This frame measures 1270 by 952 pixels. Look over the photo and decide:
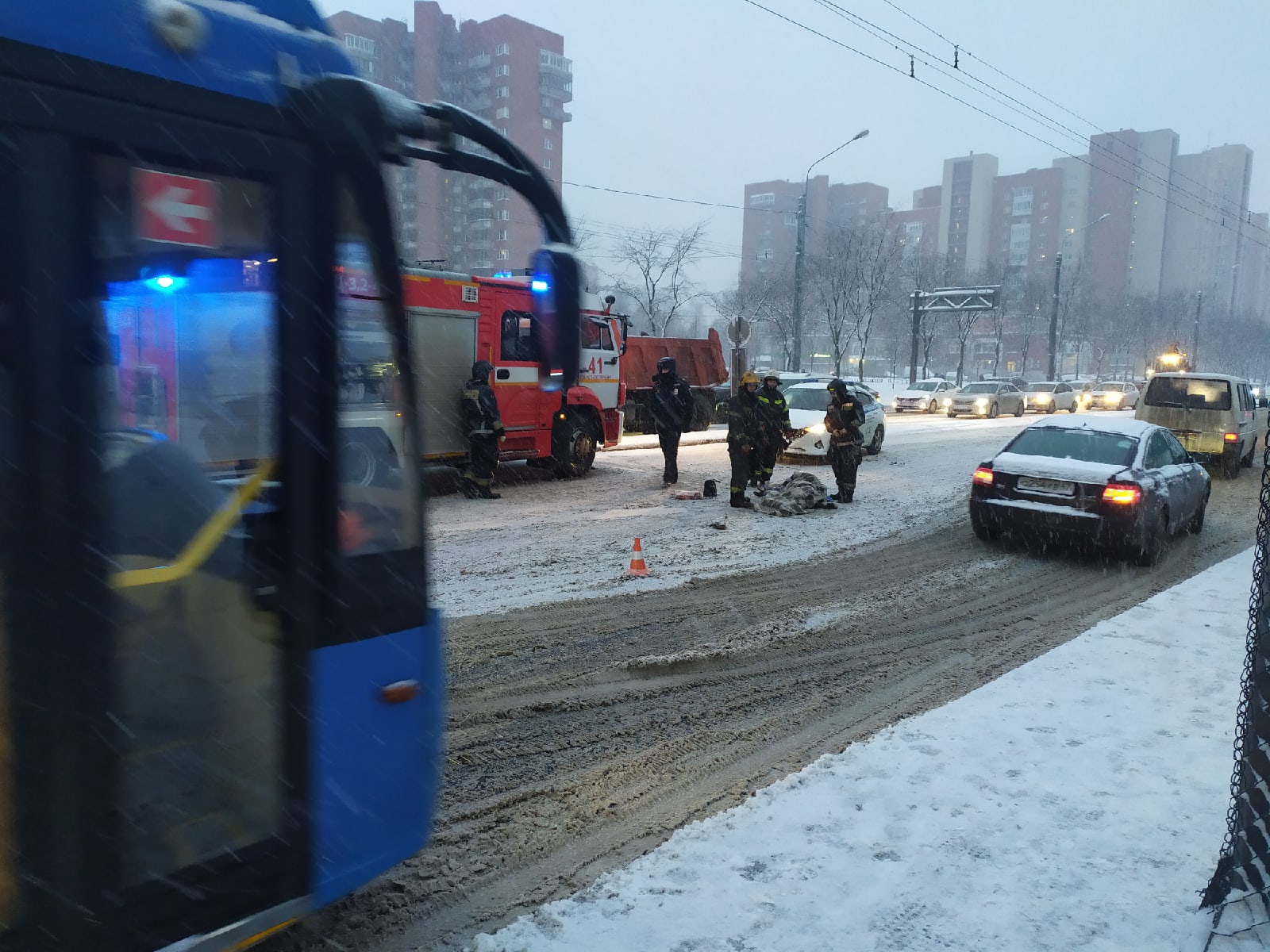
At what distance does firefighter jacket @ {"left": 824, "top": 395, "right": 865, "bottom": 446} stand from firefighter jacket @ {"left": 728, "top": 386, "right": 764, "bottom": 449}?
108 cm

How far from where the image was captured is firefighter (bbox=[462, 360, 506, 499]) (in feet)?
40.2

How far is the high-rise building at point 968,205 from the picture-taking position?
124 metres

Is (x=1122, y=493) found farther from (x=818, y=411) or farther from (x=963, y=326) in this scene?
(x=963, y=326)

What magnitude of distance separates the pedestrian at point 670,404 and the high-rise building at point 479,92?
4781 cm

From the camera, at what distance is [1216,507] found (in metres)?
13.9

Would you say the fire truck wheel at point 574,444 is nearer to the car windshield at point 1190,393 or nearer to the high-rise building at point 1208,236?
the car windshield at point 1190,393

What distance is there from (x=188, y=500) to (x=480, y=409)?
9949 millimetres

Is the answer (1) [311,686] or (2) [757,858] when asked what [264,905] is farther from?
(2) [757,858]

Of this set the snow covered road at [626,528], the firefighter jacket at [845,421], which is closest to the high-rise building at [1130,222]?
the snow covered road at [626,528]

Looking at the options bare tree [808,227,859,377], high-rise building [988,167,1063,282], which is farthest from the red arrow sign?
high-rise building [988,167,1063,282]

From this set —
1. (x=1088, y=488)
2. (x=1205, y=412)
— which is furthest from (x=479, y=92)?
(x=1088, y=488)

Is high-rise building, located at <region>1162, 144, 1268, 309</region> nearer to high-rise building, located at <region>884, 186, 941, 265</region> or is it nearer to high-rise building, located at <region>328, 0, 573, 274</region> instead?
high-rise building, located at <region>884, 186, 941, 265</region>

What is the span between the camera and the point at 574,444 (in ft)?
48.1

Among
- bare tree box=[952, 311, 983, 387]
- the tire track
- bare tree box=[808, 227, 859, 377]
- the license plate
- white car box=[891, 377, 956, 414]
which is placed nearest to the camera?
the tire track
